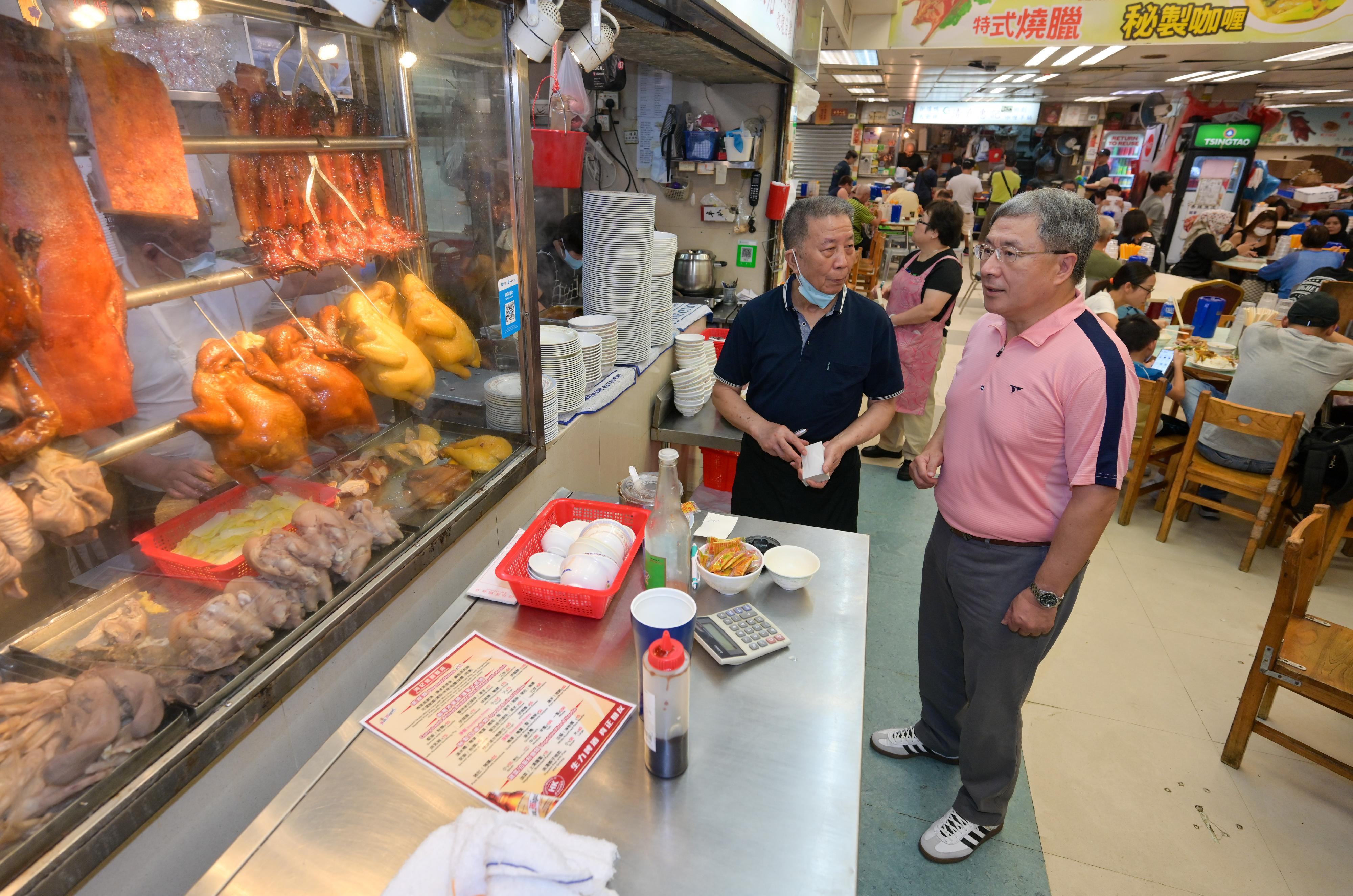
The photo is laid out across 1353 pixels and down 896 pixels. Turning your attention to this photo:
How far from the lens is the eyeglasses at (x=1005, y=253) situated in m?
1.82

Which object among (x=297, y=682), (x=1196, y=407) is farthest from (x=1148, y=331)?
(x=297, y=682)

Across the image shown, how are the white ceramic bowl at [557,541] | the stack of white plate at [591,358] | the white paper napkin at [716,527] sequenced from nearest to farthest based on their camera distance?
the white ceramic bowl at [557,541] < the white paper napkin at [716,527] < the stack of white plate at [591,358]

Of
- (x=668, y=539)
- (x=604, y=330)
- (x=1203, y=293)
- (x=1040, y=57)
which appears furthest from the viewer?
(x=1040, y=57)

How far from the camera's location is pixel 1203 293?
6.59m

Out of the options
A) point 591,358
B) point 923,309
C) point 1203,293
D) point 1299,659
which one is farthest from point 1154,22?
point 591,358

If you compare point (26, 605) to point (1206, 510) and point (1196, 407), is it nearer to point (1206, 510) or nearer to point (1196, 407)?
point (1196, 407)

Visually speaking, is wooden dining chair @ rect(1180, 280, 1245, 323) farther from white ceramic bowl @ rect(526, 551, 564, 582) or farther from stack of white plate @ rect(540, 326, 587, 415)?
white ceramic bowl @ rect(526, 551, 564, 582)

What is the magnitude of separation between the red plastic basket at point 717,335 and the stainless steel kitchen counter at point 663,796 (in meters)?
3.08

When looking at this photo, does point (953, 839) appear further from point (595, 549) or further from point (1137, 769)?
point (595, 549)

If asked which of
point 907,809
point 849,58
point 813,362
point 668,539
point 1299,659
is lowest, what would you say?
point 907,809

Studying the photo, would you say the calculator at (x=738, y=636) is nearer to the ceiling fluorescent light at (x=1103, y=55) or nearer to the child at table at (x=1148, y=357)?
the child at table at (x=1148, y=357)

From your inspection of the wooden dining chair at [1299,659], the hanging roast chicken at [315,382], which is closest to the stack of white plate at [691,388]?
the hanging roast chicken at [315,382]

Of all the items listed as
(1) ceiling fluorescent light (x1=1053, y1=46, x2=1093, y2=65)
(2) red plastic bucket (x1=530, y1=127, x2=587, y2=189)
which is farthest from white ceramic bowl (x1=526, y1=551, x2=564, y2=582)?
(1) ceiling fluorescent light (x1=1053, y1=46, x2=1093, y2=65)

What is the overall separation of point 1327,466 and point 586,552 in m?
4.33
